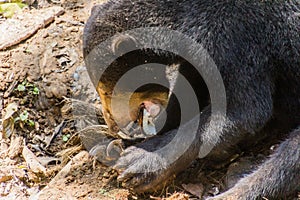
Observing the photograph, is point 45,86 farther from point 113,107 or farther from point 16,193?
point 16,193


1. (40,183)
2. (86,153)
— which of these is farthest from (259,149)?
(40,183)

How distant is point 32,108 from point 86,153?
64 cm

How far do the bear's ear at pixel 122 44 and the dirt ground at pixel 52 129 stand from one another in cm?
74

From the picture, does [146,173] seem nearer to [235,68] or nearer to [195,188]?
[195,188]

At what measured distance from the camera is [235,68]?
4242 mm

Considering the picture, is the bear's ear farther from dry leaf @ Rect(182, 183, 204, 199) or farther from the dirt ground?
dry leaf @ Rect(182, 183, 204, 199)

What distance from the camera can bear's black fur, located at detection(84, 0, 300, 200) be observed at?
4188 mm

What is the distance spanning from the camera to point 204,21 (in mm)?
4363

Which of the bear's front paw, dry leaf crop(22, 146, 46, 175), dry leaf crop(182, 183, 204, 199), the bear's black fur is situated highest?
the bear's black fur

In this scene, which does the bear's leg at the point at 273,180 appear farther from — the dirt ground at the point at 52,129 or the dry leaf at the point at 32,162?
the dry leaf at the point at 32,162

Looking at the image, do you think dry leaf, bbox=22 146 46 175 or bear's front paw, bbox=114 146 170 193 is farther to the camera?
dry leaf, bbox=22 146 46 175

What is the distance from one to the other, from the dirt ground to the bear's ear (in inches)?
28.9

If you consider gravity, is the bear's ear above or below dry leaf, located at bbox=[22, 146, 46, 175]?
above

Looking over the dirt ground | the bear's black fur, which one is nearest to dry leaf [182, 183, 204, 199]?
the dirt ground
